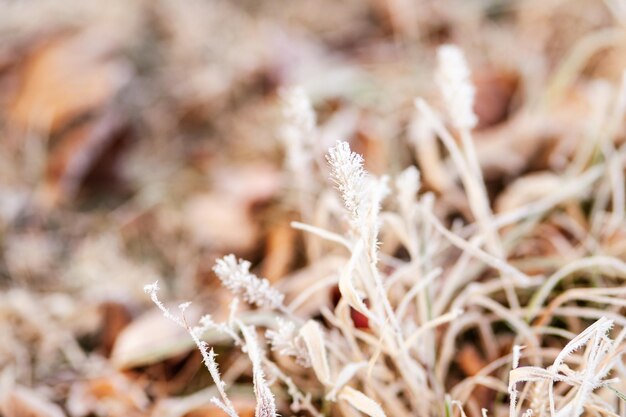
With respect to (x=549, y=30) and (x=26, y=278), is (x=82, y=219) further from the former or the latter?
(x=549, y=30)

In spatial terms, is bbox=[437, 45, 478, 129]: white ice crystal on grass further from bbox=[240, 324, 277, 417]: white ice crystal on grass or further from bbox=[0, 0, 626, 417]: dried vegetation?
bbox=[240, 324, 277, 417]: white ice crystal on grass

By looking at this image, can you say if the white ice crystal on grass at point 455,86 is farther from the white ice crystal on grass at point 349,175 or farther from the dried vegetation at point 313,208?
the white ice crystal on grass at point 349,175

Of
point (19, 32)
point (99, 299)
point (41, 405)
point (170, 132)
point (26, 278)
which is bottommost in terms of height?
point (41, 405)

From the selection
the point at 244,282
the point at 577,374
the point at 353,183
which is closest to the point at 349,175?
the point at 353,183

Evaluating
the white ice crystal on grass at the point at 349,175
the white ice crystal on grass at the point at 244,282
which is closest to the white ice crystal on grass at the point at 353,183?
the white ice crystal on grass at the point at 349,175

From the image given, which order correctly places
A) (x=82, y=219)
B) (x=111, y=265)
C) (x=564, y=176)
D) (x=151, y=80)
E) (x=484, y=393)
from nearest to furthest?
1. (x=484, y=393)
2. (x=564, y=176)
3. (x=111, y=265)
4. (x=82, y=219)
5. (x=151, y=80)

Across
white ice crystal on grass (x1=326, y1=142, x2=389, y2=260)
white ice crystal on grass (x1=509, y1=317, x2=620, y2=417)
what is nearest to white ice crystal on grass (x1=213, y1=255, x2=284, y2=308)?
white ice crystal on grass (x1=326, y1=142, x2=389, y2=260)

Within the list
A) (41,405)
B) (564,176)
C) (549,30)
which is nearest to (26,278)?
(41,405)

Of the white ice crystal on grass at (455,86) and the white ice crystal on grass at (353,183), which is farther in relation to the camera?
the white ice crystal on grass at (455,86)

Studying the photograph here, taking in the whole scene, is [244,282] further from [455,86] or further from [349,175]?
[455,86]
